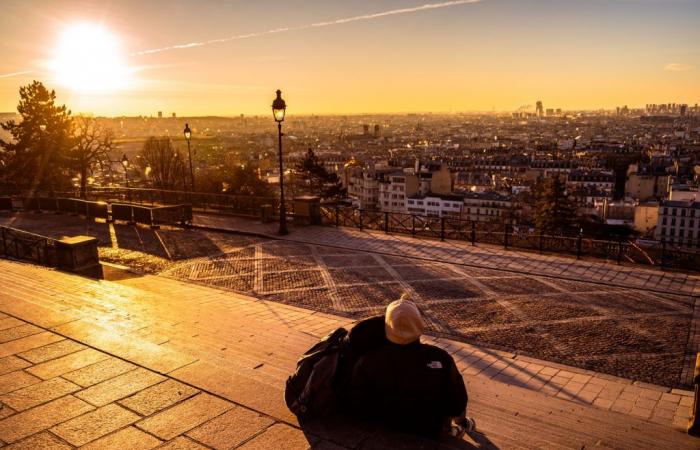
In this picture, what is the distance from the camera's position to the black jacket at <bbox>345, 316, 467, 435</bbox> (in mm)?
4129

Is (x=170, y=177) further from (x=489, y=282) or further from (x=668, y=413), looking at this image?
(x=668, y=413)

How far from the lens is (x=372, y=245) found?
16219mm

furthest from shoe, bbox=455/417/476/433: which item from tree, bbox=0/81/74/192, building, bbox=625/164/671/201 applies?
building, bbox=625/164/671/201

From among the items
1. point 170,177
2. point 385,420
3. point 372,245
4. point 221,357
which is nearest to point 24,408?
point 221,357

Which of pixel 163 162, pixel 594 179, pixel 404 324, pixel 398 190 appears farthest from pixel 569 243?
pixel 594 179

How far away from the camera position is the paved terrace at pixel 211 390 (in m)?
4.41

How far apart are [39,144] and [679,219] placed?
7763cm

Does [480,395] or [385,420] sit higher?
[385,420]

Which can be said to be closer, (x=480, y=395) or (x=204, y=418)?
(x=204, y=418)

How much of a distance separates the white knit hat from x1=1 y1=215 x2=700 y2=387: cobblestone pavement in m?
4.73

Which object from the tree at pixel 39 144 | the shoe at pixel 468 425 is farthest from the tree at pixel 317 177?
the shoe at pixel 468 425

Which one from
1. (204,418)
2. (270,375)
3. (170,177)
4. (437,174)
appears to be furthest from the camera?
(437,174)

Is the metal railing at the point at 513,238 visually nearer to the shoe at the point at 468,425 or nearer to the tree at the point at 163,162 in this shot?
the shoe at the point at 468,425

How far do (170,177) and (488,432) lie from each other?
181ft
